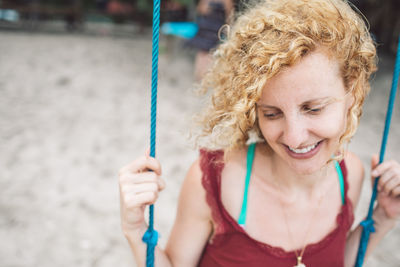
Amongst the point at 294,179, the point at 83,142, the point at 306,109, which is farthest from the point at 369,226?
the point at 83,142

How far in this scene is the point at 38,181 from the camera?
3.04m

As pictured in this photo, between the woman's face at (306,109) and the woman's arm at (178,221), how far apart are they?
0.33 metres

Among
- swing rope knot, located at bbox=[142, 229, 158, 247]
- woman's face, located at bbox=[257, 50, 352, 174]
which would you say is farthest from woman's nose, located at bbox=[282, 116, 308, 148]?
swing rope knot, located at bbox=[142, 229, 158, 247]

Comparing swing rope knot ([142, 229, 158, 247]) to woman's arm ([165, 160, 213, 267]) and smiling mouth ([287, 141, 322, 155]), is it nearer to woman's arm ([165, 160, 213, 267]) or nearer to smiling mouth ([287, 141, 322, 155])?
woman's arm ([165, 160, 213, 267])

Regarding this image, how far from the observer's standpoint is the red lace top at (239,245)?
1170 mm

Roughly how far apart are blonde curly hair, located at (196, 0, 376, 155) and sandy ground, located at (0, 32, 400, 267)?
0.30 metres

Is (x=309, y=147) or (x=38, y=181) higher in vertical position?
(x=309, y=147)

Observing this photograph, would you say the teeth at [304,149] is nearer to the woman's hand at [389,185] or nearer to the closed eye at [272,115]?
the closed eye at [272,115]

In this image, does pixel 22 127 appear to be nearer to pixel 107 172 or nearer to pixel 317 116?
pixel 107 172

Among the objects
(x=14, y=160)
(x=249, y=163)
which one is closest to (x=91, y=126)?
(x=14, y=160)

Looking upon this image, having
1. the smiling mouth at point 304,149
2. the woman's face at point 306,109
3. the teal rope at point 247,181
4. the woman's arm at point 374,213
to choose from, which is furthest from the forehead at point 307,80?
the woman's arm at point 374,213

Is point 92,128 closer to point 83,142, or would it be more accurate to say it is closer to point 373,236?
point 83,142

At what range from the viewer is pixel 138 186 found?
3.32 ft

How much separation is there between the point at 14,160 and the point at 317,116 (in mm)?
3058
